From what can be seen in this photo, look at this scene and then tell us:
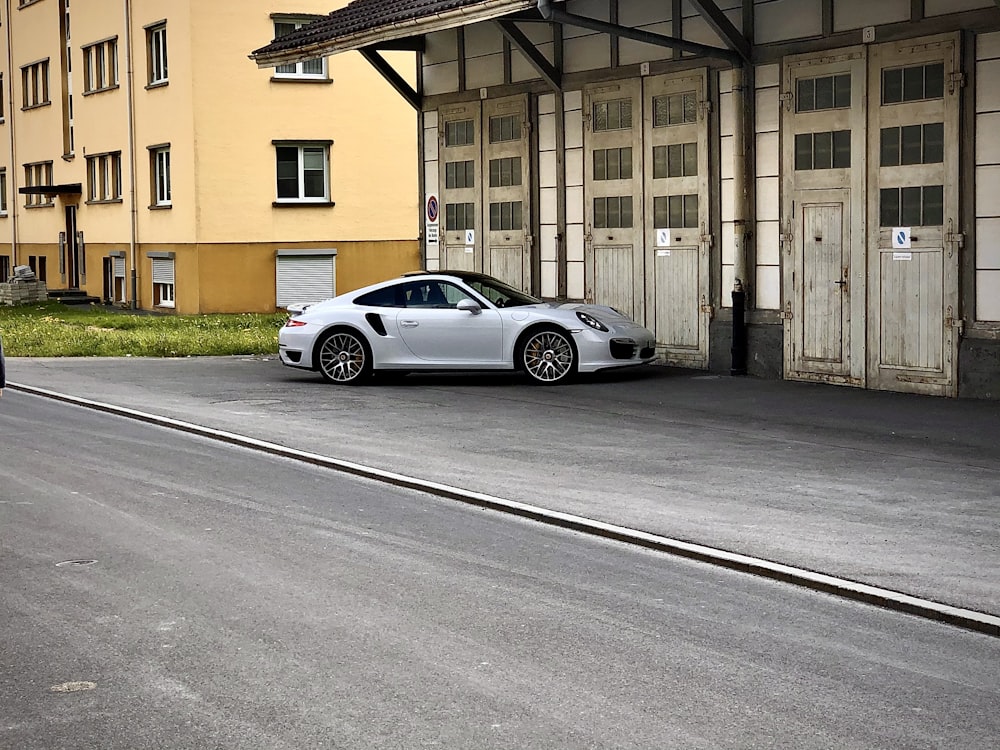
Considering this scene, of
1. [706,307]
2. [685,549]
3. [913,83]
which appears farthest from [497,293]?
[685,549]

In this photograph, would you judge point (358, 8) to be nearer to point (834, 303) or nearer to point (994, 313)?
point (834, 303)

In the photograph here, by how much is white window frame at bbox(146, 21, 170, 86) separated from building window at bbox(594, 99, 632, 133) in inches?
746

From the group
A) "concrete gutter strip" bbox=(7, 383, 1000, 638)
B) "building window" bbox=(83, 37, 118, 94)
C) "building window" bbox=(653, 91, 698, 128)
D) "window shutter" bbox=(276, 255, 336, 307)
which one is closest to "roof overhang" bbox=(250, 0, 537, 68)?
"building window" bbox=(653, 91, 698, 128)

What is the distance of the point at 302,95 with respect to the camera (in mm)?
38188

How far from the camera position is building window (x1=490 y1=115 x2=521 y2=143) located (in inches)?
941

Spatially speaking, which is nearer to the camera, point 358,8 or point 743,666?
point 743,666

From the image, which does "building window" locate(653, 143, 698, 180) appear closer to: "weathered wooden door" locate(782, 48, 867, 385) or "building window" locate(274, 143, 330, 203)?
"weathered wooden door" locate(782, 48, 867, 385)

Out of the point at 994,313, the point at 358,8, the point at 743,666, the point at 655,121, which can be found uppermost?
the point at 358,8

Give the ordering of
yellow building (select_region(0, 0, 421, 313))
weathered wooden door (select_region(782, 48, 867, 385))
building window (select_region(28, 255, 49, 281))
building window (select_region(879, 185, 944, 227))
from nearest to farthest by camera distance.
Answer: building window (select_region(879, 185, 944, 227)) < weathered wooden door (select_region(782, 48, 867, 385)) < yellow building (select_region(0, 0, 421, 313)) < building window (select_region(28, 255, 49, 281))

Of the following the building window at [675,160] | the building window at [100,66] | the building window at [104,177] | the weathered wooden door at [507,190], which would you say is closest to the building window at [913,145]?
the building window at [675,160]

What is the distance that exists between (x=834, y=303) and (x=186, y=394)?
7.46 metres

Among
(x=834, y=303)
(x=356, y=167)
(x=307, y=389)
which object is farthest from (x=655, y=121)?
(x=356, y=167)

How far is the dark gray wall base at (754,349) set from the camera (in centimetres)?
1955

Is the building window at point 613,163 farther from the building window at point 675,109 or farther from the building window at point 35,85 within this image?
the building window at point 35,85
